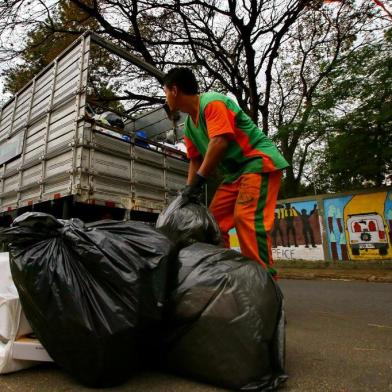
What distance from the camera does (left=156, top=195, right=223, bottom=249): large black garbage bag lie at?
5.28 feet

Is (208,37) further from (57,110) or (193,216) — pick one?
(193,216)

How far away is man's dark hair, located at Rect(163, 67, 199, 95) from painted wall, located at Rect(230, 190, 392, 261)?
20.7 ft

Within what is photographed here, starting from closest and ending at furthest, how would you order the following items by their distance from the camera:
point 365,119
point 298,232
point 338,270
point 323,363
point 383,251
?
point 323,363, point 365,119, point 338,270, point 383,251, point 298,232

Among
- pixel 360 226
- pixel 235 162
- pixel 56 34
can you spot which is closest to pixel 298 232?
pixel 360 226

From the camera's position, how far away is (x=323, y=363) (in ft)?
4.70

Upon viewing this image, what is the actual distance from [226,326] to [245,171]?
1.08m

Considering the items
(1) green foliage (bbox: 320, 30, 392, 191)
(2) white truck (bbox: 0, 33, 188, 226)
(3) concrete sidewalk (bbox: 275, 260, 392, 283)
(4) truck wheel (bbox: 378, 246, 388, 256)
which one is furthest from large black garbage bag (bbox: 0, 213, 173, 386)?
(4) truck wheel (bbox: 378, 246, 388, 256)

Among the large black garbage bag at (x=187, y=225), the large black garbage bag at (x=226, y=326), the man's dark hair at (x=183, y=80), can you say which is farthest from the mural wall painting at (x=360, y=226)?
the large black garbage bag at (x=226, y=326)

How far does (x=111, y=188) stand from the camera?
4.05m

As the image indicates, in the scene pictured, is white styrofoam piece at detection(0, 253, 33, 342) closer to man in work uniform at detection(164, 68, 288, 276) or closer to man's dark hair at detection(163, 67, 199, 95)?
man in work uniform at detection(164, 68, 288, 276)

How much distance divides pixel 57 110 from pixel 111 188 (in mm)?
1345

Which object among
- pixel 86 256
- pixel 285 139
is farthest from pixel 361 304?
pixel 285 139

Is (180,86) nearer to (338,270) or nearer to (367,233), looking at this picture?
(338,270)

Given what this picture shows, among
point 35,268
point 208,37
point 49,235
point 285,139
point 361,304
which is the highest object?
point 208,37
